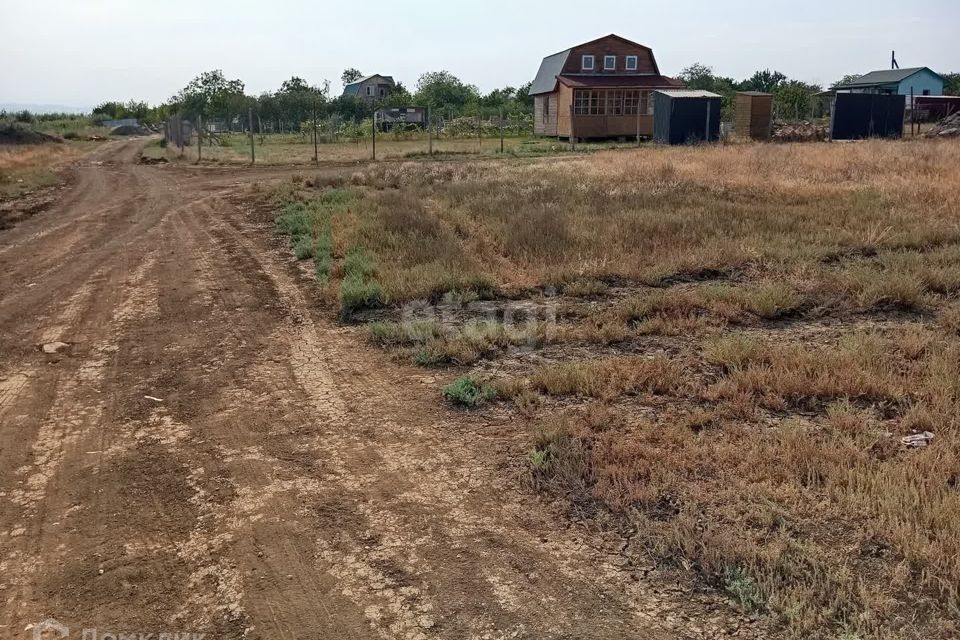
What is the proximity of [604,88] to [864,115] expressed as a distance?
12786mm

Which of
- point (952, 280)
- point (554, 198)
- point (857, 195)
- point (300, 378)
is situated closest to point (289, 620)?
point (300, 378)

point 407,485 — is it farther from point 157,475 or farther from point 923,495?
point 923,495

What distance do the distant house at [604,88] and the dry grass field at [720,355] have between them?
25.6 meters

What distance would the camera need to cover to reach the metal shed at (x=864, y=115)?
Result: 1256 inches

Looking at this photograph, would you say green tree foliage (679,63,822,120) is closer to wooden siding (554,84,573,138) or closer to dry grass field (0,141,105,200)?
wooden siding (554,84,573,138)

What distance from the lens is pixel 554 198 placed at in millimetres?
13312

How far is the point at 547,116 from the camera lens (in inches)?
1697

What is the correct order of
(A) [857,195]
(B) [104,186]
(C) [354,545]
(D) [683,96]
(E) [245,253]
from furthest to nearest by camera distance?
(D) [683,96]
(B) [104,186]
(A) [857,195]
(E) [245,253]
(C) [354,545]

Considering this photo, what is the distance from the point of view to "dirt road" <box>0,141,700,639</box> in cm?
312

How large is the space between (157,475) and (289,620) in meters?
1.74

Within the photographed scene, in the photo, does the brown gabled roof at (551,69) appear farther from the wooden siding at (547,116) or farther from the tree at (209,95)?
the tree at (209,95)

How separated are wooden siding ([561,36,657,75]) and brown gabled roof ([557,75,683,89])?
2.30 ft

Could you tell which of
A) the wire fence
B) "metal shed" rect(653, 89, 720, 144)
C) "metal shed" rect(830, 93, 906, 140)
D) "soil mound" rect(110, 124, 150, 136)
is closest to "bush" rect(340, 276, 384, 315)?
the wire fence

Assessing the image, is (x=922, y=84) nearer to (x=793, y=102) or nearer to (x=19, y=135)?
(x=793, y=102)
